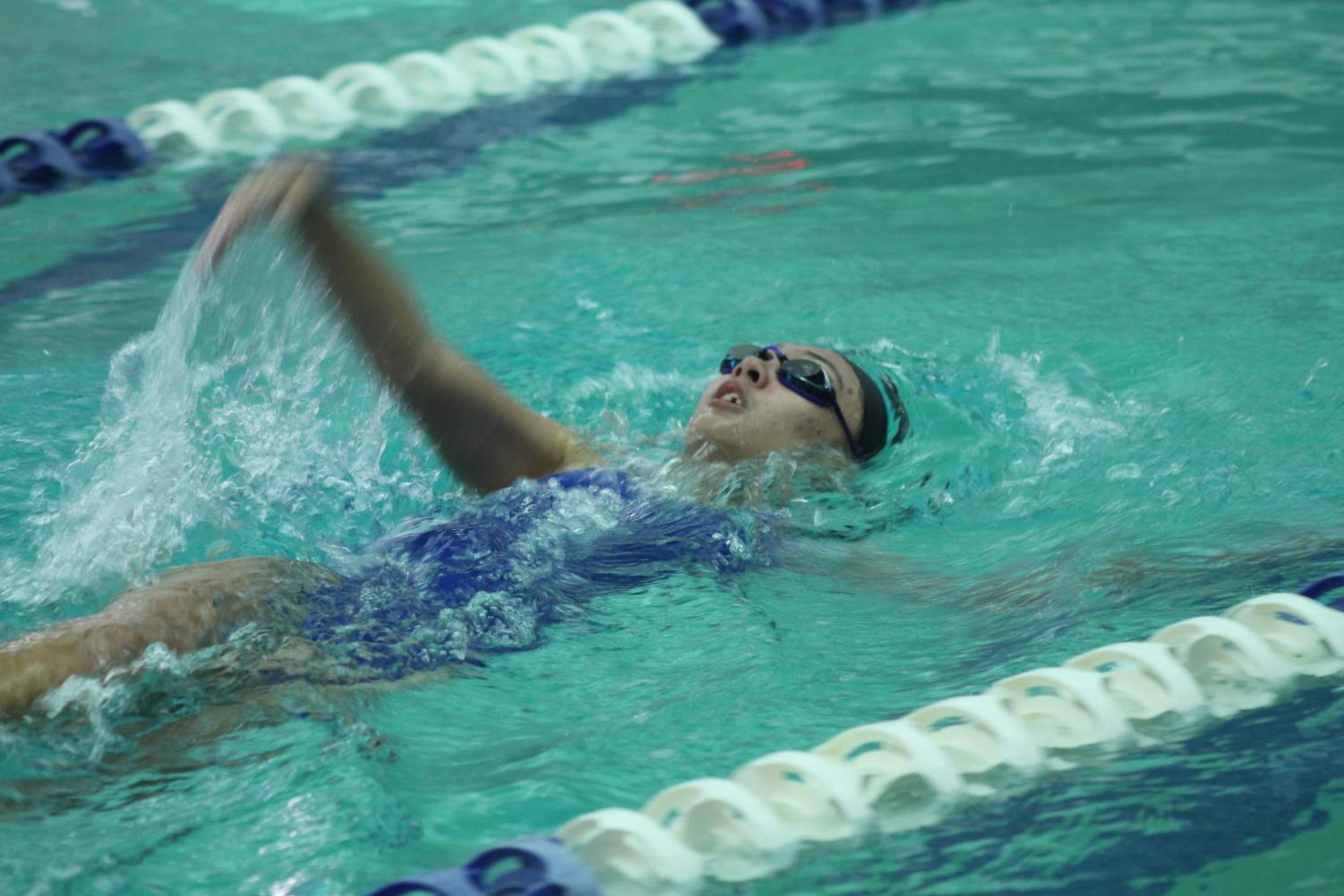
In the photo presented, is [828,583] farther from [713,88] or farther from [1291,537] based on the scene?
[713,88]

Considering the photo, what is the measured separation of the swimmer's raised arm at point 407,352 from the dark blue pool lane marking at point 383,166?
168 cm

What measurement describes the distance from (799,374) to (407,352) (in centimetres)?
90

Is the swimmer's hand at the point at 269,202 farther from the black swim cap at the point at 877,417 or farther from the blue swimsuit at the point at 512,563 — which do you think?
the black swim cap at the point at 877,417

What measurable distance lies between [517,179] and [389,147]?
79cm

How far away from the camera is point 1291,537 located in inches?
123

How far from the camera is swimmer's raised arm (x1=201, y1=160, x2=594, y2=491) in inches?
116

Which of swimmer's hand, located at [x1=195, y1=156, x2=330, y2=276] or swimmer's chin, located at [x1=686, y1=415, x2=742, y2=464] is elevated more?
swimmer's hand, located at [x1=195, y1=156, x2=330, y2=276]

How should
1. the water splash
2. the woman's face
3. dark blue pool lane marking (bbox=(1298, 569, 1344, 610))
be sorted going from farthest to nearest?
1. the woman's face
2. the water splash
3. dark blue pool lane marking (bbox=(1298, 569, 1344, 610))

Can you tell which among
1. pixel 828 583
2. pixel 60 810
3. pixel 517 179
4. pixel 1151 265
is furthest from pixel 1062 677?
pixel 517 179

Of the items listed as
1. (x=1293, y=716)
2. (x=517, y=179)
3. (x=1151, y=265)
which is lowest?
(x=1293, y=716)

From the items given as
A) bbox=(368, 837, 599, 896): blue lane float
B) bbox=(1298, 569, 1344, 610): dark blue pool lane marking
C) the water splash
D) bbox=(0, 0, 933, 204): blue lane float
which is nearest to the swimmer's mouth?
the water splash

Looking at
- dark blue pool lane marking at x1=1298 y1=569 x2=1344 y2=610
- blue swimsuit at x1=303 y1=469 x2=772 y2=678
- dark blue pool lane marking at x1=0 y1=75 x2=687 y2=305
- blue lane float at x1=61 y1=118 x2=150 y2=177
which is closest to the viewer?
blue swimsuit at x1=303 y1=469 x2=772 y2=678

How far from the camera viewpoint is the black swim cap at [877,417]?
3562 millimetres

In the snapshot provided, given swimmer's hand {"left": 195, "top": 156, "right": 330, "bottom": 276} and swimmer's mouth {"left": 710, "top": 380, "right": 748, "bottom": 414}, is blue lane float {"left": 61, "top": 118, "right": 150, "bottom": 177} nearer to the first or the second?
swimmer's hand {"left": 195, "top": 156, "right": 330, "bottom": 276}
